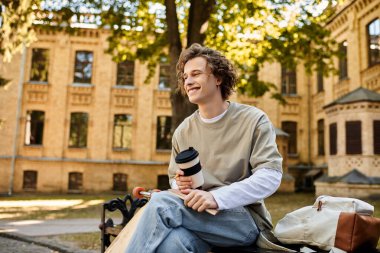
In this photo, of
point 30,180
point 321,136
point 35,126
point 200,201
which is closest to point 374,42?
point 321,136

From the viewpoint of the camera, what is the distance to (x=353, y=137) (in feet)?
62.8

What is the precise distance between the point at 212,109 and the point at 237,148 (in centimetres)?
36

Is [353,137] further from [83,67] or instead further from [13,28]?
[83,67]

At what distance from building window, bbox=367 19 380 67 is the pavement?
16.8 m

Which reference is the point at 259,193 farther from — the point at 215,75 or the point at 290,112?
the point at 290,112

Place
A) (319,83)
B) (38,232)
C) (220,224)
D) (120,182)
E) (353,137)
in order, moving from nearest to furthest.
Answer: (220,224) → (38,232) → (353,137) → (120,182) → (319,83)

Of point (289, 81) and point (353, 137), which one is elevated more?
point (289, 81)

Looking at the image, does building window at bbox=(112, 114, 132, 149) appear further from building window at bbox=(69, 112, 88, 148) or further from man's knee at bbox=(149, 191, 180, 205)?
man's knee at bbox=(149, 191, 180, 205)

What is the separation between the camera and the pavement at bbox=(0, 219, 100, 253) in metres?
6.46

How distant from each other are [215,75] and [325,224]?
128 cm

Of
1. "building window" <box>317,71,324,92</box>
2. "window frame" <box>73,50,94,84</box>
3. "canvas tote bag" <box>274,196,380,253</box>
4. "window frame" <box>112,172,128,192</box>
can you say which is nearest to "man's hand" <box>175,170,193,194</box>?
"canvas tote bag" <box>274,196,380,253</box>

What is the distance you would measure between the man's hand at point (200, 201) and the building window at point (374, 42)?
20232mm

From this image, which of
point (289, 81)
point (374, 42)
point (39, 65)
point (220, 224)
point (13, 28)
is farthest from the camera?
point (289, 81)

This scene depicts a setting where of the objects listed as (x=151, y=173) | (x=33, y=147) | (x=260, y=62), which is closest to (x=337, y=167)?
(x=260, y=62)
